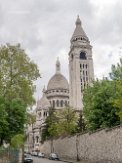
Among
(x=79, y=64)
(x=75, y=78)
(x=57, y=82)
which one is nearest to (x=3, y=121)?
(x=75, y=78)

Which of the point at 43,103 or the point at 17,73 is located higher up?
the point at 43,103

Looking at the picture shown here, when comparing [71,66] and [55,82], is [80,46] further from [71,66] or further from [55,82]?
[55,82]

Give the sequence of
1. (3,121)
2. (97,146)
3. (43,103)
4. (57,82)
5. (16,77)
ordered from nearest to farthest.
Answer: (3,121) → (97,146) → (16,77) → (43,103) → (57,82)

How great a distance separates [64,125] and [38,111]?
244 feet

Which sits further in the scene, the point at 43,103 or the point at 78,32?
the point at 43,103

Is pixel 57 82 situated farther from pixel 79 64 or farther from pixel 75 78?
pixel 75 78

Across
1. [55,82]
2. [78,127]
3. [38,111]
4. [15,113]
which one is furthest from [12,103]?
[55,82]

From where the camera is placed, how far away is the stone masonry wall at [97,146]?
3591cm

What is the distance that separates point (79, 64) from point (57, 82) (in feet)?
73.1

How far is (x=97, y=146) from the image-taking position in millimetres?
42094

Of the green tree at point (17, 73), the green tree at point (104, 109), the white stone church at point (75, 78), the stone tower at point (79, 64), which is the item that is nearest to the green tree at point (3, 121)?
the green tree at point (17, 73)

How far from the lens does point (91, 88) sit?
56562 mm

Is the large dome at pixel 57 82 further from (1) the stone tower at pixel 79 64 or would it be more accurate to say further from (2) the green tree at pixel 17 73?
(2) the green tree at pixel 17 73

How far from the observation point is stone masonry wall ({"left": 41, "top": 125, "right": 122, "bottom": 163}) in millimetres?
35906
